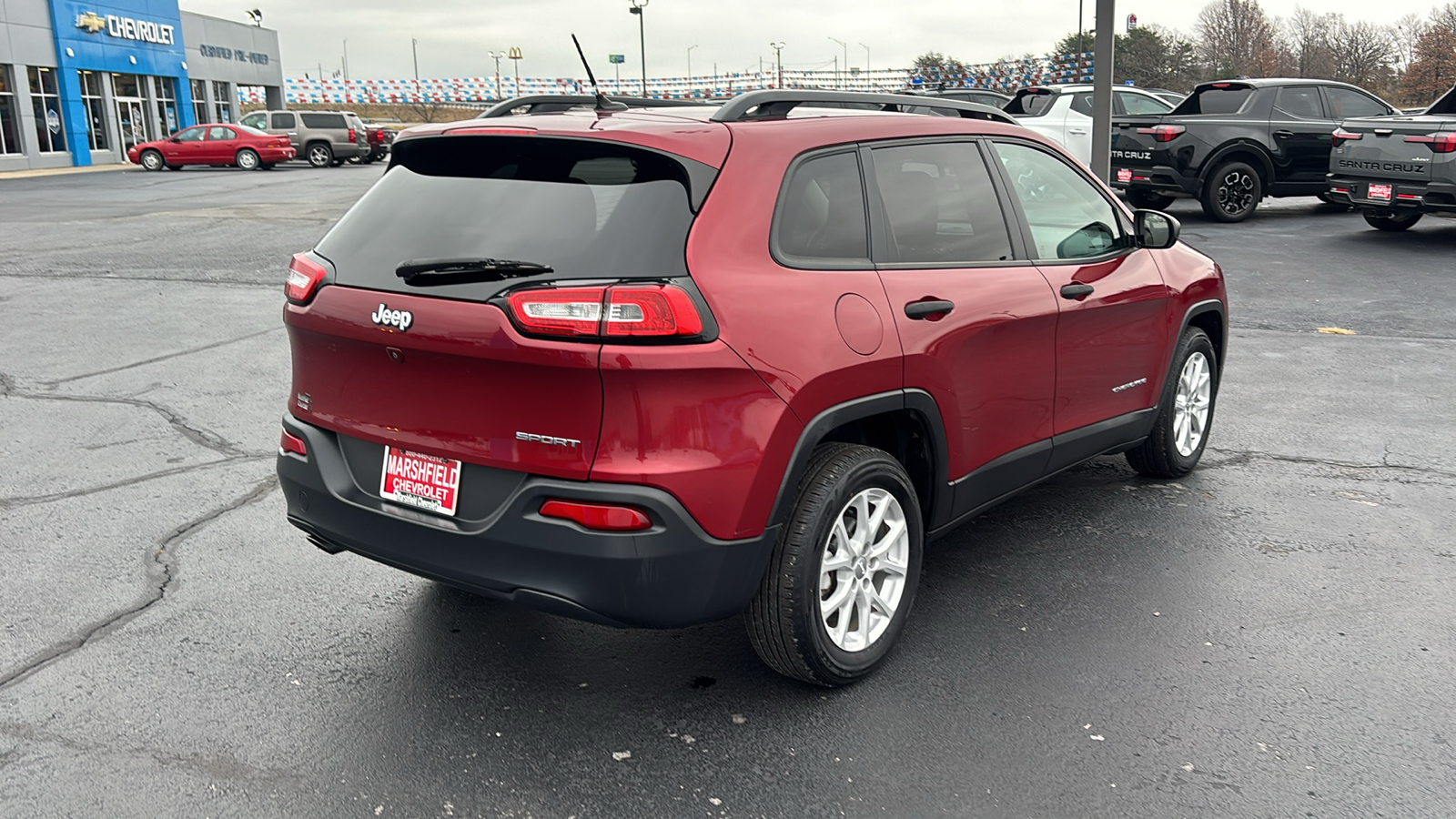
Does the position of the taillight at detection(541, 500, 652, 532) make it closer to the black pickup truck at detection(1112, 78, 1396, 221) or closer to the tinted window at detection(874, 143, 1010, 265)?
the tinted window at detection(874, 143, 1010, 265)

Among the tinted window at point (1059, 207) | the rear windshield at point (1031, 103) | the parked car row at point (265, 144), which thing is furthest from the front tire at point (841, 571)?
the parked car row at point (265, 144)

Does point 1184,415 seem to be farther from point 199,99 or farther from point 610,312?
point 199,99

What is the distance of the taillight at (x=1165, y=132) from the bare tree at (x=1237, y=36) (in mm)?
59441

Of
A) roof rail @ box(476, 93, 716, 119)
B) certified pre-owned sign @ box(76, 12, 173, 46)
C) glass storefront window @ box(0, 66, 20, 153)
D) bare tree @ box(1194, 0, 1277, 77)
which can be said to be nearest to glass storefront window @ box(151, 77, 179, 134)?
certified pre-owned sign @ box(76, 12, 173, 46)

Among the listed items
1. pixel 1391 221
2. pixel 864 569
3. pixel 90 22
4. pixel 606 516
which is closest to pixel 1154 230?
pixel 864 569

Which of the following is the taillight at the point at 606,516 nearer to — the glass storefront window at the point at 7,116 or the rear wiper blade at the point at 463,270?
the rear wiper blade at the point at 463,270

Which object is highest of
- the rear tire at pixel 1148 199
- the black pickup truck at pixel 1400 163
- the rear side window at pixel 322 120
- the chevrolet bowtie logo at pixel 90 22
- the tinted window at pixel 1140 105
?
the chevrolet bowtie logo at pixel 90 22

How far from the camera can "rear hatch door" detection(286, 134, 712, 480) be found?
299 centimetres

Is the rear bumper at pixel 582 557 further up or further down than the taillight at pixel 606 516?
further down

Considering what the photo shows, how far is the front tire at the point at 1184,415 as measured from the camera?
207 inches

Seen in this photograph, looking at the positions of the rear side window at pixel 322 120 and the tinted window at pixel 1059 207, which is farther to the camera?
the rear side window at pixel 322 120

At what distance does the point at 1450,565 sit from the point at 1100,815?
2.46 meters

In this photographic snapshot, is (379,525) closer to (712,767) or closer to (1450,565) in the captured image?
(712,767)

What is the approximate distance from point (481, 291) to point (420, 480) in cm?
57
